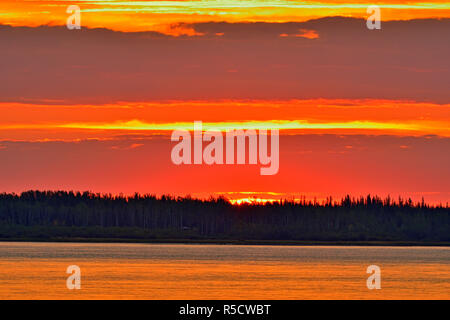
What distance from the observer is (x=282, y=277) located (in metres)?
128

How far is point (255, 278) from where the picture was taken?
123688 mm

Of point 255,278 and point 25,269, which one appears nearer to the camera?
point 255,278
